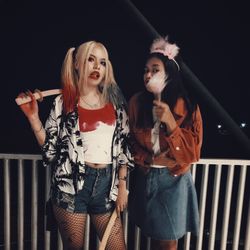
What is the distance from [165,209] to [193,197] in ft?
0.58

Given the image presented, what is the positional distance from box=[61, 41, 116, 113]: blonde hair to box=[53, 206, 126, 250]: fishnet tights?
0.55 meters

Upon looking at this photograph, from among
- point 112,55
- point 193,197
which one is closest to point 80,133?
point 193,197

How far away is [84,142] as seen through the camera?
154 centimetres

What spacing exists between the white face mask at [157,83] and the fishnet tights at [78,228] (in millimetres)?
711

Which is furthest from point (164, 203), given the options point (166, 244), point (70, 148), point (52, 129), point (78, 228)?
point (52, 129)

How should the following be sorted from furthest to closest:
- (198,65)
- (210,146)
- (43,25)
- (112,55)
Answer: (210,146) → (198,65) → (43,25) → (112,55)

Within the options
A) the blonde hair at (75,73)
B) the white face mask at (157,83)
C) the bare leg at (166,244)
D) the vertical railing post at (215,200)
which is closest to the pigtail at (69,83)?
the blonde hair at (75,73)

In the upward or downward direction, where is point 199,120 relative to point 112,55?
downward

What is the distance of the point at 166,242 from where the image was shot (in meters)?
1.67

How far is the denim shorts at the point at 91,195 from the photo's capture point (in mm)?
1537

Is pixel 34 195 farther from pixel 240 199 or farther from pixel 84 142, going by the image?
pixel 240 199

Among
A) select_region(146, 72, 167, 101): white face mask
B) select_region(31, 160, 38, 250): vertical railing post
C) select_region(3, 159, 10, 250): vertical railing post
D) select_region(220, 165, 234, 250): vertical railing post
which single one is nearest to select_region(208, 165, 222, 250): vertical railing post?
select_region(220, 165, 234, 250): vertical railing post

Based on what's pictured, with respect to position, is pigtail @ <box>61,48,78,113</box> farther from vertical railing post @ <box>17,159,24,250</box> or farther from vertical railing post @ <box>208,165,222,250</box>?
vertical railing post @ <box>208,165,222,250</box>

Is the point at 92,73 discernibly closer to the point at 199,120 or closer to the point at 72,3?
the point at 199,120
